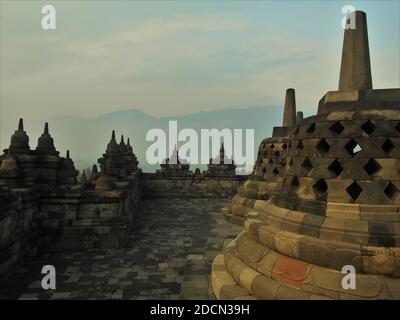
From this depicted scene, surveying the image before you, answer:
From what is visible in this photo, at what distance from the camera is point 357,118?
387 centimetres

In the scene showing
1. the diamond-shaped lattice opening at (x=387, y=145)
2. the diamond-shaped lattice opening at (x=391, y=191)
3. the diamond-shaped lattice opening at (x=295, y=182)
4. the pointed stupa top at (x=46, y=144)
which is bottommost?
the diamond-shaped lattice opening at (x=391, y=191)

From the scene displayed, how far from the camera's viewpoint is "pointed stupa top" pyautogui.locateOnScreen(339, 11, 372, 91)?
13.8 ft

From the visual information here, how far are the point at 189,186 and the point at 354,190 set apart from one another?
1788 centimetres

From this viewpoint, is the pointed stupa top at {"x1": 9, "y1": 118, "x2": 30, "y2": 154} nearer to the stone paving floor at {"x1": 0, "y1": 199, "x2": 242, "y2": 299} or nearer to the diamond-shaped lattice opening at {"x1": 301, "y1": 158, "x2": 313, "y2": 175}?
the stone paving floor at {"x1": 0, "y1": 199, "x2": 242, "y2": 299}

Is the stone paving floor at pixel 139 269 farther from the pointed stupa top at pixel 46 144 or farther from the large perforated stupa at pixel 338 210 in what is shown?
the pointed stupa top at pixel 46 144

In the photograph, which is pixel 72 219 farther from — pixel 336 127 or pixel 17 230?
pixel 336 127

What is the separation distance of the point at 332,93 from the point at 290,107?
765cm

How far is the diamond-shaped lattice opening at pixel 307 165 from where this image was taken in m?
4.15

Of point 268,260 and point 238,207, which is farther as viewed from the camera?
point 238,207

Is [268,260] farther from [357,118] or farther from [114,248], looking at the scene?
[114,248]

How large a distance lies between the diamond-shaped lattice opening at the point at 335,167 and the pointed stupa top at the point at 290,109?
791 cm

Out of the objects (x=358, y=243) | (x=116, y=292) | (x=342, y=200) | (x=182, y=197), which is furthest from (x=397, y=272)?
(x=182, y=197)

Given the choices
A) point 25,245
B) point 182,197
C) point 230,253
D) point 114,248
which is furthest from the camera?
point 182,197

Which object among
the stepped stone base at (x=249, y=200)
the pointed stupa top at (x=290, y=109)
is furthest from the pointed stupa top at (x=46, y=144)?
the pointed stupa top at (x=290, y=109)
